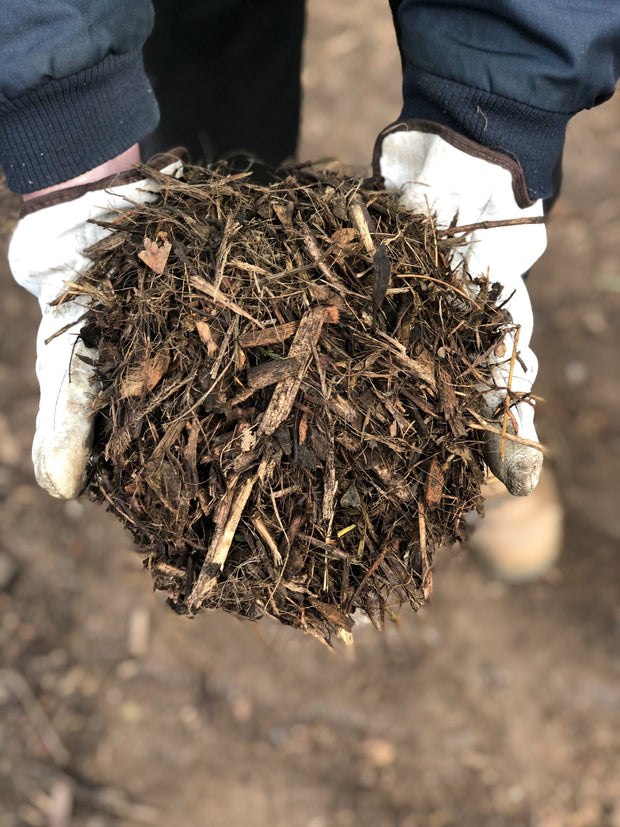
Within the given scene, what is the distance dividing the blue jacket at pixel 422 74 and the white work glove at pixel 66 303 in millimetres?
97

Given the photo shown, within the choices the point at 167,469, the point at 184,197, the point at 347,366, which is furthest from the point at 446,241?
the point at 167,469

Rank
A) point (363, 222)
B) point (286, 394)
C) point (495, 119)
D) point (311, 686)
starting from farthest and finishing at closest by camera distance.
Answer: point (311, 686)
point (495, 119)
point (363, 222)
point (286, 394)

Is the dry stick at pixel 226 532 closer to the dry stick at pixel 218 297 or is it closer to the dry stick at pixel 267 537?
the dry stick at pixel 267 537

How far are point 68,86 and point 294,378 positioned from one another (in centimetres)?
98

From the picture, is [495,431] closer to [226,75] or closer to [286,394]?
[286,394]

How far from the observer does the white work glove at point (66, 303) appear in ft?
5.05

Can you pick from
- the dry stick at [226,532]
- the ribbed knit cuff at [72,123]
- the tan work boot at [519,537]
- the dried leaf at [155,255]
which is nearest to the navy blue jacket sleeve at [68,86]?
the ribbed knit cuff at [72,123]

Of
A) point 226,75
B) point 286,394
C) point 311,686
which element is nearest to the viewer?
point 286,394

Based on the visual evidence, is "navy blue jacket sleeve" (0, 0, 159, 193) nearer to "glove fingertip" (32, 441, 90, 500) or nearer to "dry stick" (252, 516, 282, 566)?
"glove fingertip" (32, 441, 90, 500)

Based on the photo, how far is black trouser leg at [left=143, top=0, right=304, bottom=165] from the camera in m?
2.26

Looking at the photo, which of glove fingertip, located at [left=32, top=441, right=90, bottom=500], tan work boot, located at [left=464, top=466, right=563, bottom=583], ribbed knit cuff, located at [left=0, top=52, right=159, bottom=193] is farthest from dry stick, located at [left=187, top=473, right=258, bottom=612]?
tan work boot, located at [left=464, top=466, right=563, bottom=583]

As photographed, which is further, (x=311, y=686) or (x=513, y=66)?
(x=311, y=686)

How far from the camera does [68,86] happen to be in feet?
5.16

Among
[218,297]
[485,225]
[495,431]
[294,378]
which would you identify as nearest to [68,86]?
[218,297]
